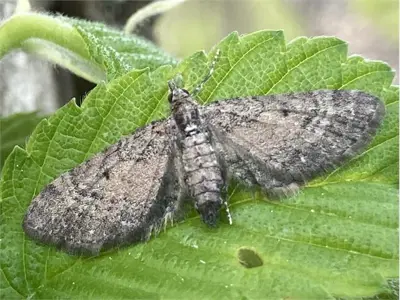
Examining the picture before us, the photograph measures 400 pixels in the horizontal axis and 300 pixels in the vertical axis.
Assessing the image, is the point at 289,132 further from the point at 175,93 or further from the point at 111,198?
the point at 111,198

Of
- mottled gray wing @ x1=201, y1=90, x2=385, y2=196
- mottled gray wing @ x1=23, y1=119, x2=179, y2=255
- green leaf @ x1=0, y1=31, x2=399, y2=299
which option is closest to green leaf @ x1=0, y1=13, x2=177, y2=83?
green leaf @ x1=0, y1=31, x2=399, y2=299

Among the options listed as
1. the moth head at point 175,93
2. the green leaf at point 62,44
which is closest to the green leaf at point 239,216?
the moth head at point 175,93

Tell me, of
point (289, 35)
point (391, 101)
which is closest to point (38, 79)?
point (391, 101)

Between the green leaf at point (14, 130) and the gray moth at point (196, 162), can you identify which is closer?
the gray moth at point (196, 162)

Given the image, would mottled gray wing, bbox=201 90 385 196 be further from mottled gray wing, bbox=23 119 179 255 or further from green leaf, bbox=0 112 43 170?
green leaf, bbox=0 112 43 170

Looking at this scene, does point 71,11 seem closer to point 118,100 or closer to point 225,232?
point 118,100

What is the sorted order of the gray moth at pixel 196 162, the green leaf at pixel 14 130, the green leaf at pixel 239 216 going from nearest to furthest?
the green leaf at pixel 239 216 < the gray moth at pixel 196 162 < the green leaf at pixel 14 130

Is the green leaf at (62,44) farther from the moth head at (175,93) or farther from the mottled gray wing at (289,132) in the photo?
the mottled gray wing at (289,132)

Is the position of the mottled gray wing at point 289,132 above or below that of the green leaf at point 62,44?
below
